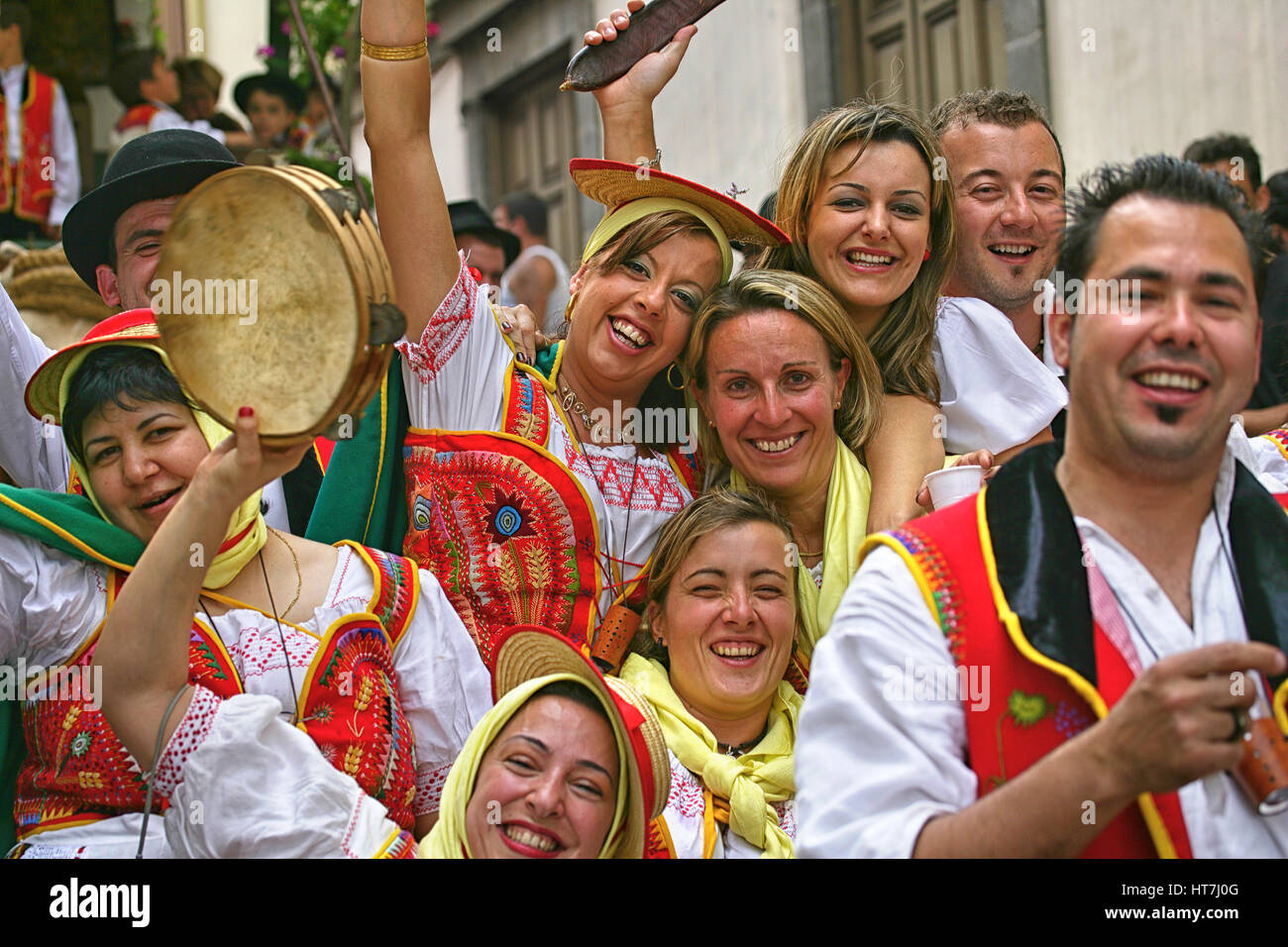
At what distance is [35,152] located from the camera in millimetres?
8242

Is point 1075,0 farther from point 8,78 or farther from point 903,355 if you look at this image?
point 8,78

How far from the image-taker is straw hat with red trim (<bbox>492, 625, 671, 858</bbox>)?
9.07 feet

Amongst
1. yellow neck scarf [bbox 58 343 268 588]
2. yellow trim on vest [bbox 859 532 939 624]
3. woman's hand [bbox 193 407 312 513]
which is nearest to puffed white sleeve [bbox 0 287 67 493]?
yellow neck scarf [bbox 58 343 268 588]

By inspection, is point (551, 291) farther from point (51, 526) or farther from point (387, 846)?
point (387, 846)

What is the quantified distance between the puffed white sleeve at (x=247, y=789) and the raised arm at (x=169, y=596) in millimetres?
53

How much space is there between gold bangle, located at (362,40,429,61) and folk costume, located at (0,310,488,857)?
811 millimetres

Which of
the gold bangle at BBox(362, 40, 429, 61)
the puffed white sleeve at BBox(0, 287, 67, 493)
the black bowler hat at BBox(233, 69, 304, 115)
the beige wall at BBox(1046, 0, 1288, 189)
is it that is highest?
the black bowler hat at BBox(233, 69, 304, 115)

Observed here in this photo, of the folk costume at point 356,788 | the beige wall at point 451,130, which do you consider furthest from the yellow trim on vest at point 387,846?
the beige wall at point 451,130

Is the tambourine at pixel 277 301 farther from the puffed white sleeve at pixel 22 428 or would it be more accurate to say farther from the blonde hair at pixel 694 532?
the blonde hair at pixel 694 532

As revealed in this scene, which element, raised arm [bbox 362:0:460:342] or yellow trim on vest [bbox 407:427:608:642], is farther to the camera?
yellow trim on vest [bbox 407:427:608:642]

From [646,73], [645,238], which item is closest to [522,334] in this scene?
[645,238]

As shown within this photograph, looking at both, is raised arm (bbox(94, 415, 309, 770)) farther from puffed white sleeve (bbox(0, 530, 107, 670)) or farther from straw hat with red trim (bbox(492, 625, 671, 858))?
straw hat with red trim (bbox(492, 625, 671, 858))

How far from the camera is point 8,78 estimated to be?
332 inches

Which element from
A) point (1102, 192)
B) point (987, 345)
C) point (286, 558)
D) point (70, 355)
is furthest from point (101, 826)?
point (987, 345)
